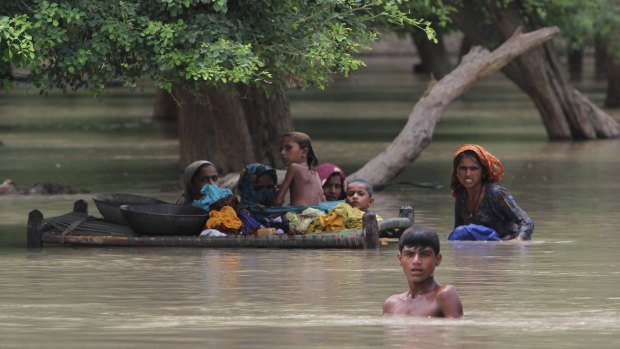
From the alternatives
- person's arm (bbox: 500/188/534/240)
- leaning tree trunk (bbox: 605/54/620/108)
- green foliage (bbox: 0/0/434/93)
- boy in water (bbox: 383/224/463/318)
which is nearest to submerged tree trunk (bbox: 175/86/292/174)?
green foliage (bbox: 0/0/434/93)

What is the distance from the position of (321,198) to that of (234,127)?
21.9 ft

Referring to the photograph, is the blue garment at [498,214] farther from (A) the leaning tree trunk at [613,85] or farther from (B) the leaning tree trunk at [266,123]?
(A) the leaning tree trunk at [613,85]

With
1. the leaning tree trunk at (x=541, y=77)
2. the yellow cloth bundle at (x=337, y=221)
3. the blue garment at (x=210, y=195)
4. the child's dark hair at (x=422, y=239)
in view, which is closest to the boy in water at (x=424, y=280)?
the child's dark hair at (x=422, y=239)

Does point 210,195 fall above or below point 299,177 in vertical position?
below

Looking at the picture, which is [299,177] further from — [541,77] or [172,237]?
[541,77]

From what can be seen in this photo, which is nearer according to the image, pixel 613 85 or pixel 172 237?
pixel 172 237

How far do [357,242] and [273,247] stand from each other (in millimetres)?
736

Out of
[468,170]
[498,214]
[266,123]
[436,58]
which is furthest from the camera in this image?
[436,58]

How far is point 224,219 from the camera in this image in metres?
16.3

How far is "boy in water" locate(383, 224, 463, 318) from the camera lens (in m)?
11.1

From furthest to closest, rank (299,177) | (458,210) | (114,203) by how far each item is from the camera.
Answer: (114,203) → (299,177) → (458,210)

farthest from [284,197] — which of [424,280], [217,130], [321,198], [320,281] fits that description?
[217,130]

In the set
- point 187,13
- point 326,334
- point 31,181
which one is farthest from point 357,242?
point 31,181

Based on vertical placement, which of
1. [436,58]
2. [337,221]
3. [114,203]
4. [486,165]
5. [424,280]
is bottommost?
[424,280]
